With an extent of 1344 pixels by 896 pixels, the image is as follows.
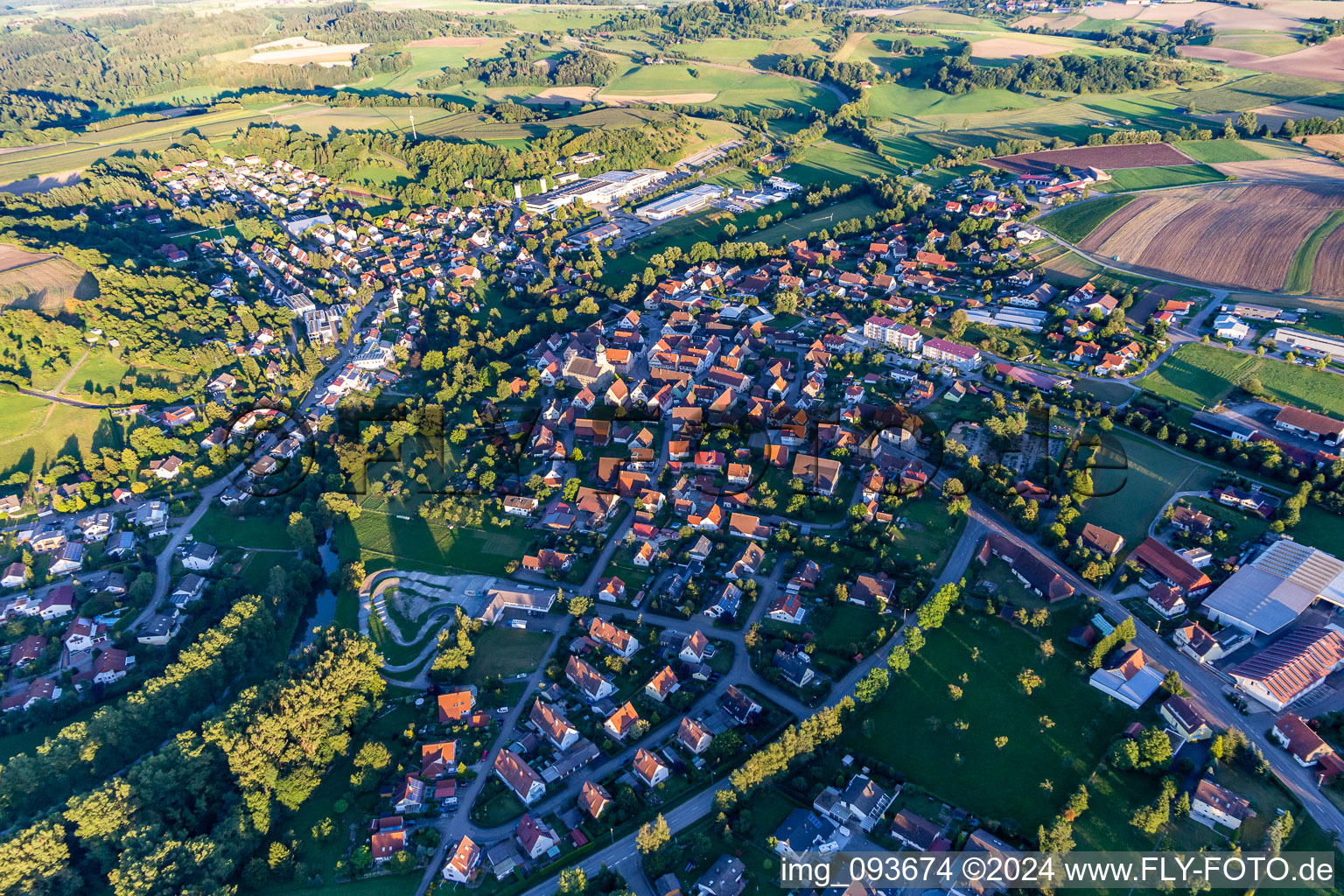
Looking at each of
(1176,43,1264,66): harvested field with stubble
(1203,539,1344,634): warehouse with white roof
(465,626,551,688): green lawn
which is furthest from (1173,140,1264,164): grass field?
(465,626,551,688): green lawn

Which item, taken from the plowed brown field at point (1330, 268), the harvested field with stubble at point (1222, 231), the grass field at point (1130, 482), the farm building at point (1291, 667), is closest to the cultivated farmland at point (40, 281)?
the grass field at point (1130, 482)

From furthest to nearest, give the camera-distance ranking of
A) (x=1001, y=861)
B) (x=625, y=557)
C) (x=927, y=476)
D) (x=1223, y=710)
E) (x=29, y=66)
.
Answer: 1. (x=29, y=66)
2. (x=927, y=476)
3. (x=625, y=557)
4. (x=1223, y=710)
5. (x=1001, y=861)

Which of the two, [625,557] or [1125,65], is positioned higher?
[1125,65]

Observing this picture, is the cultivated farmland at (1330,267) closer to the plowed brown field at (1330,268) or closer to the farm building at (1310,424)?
the plowed brown field at (1330,268)

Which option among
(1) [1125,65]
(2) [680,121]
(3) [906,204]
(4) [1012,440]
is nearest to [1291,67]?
(1) [1125,65]

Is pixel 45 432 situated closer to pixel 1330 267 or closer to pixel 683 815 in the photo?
pixel 683 815

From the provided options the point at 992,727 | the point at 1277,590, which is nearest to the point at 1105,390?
the point at 1277,590

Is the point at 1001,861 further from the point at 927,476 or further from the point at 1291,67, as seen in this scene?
the point at 1291,67
